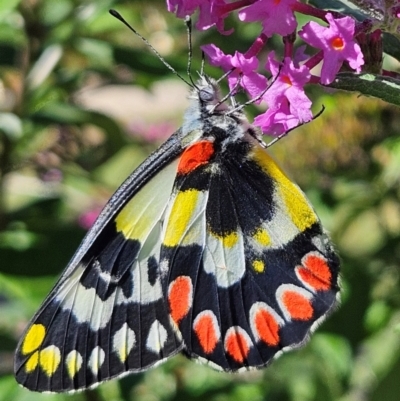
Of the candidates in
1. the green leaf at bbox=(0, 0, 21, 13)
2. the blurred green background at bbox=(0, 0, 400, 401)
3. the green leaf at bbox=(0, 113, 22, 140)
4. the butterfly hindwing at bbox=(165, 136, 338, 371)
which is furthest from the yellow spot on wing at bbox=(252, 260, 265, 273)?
the green leaf at bbox=(0, 113, 22, 140)

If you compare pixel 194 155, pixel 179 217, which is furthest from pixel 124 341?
pixel 194 155

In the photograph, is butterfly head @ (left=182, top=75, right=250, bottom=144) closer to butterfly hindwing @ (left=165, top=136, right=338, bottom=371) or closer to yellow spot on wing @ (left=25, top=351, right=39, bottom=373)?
butterfly hindwing @ (left=165, top=136, right=338, bottom=371)

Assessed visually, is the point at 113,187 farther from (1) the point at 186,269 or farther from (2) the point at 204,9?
(2) the point at 204,9

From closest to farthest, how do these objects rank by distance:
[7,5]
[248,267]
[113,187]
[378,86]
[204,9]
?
[378,86] → [204,9] → [248,267] → [7,5] → [113,187]

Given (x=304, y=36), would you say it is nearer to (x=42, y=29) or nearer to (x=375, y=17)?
(x=375, y=17)

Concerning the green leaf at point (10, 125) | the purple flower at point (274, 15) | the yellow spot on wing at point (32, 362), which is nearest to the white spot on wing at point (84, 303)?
the yellow spot on wing at point (32, 362)
